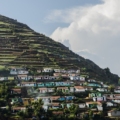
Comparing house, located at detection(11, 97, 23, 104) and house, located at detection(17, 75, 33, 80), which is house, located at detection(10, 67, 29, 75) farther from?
house, located at detection(11, 97, 23, 104)

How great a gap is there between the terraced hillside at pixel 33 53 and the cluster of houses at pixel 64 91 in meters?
4.70

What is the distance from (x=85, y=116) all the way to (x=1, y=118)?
1290 centimetres

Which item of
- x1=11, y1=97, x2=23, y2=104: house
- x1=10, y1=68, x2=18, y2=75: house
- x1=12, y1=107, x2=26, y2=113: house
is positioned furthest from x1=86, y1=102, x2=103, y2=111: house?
x1=10, y1=68, x2=18, y2=75: house

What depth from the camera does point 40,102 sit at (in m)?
56.4

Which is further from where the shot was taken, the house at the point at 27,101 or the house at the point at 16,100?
the house at the point at 16,100

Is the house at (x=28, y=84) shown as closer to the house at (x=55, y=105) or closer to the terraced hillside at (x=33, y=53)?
the house at (x=55, y=105)

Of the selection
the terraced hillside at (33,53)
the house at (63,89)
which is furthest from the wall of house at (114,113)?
the terraced hillside at (33,53)

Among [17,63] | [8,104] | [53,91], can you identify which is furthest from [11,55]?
[8,104]

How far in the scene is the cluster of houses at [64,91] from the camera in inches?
2404

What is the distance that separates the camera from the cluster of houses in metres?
61.1

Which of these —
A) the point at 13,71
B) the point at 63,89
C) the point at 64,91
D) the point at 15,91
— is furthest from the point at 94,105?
the point at 13,71

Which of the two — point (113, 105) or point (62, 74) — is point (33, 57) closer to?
point (62, 74)

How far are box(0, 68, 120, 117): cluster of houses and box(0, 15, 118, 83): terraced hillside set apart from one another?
4.70 meters

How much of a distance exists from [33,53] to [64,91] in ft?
72.9
